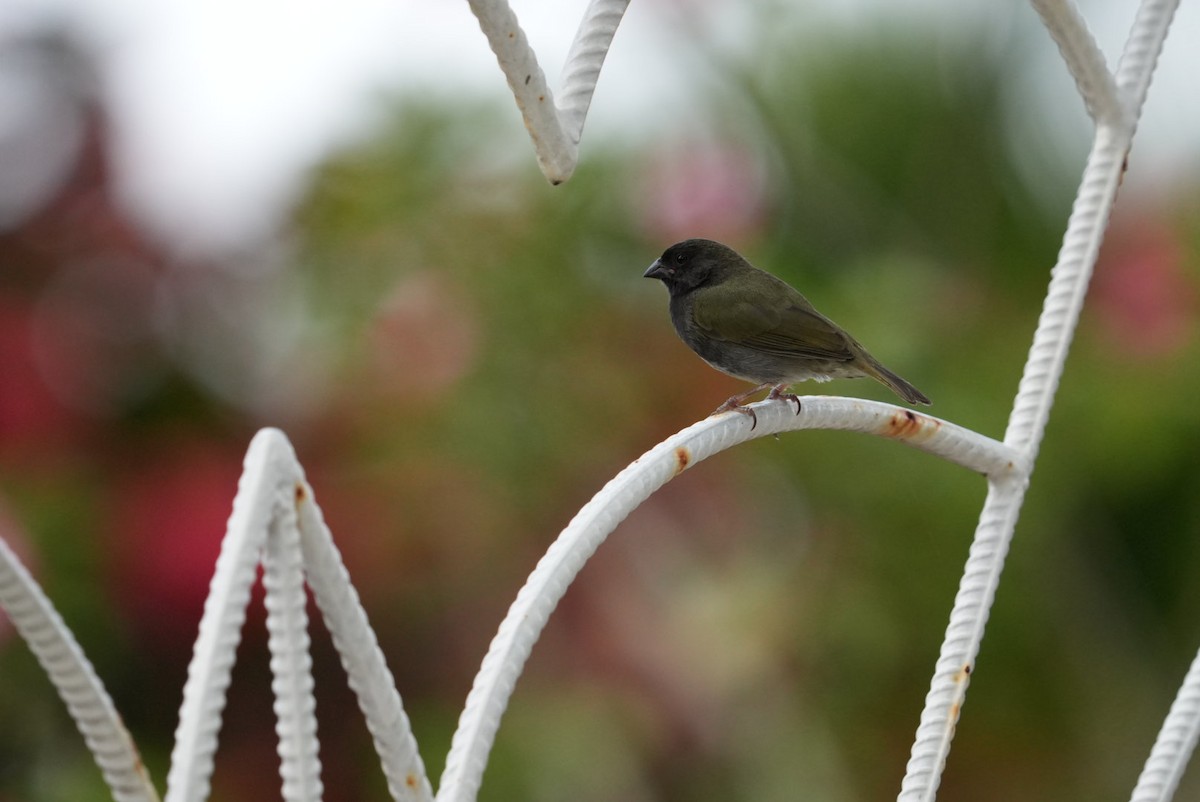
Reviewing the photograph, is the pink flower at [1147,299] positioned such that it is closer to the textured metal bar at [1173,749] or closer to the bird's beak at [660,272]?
the bird's beak at [660,272]

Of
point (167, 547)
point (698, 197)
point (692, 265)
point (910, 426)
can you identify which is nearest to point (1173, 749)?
point (910, 426)

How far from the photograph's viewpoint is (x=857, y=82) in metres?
3.63

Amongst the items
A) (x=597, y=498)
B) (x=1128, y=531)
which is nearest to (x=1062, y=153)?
(x=1128, y=531)

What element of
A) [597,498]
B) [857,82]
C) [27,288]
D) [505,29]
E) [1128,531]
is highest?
[857,82]

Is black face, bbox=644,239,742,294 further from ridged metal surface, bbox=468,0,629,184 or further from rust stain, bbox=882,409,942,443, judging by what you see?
ridged metal surface, bbox=468,0,629,184

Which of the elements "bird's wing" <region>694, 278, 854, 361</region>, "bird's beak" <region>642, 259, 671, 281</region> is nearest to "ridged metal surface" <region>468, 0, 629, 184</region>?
"bird's wing" <region>694, 278, 854, 361</region>

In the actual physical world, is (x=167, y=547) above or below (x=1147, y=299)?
below

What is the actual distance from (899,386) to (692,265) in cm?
40

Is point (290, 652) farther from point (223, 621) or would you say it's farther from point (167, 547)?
point (167, 547)

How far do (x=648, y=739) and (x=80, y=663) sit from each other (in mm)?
2260

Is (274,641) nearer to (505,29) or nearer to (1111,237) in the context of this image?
(505,29)

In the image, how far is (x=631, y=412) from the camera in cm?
290

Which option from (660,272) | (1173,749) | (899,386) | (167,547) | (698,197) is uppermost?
(698,197)

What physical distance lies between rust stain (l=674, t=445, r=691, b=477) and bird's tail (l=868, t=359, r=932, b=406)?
2.90 ft
